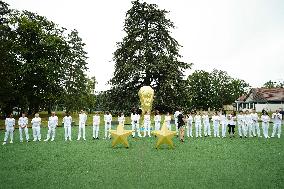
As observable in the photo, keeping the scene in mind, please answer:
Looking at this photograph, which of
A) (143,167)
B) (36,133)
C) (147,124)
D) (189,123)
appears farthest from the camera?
(189,123)

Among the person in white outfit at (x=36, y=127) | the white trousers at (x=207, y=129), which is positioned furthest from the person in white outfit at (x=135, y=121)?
the person in white outfit at (x=36, y=127)

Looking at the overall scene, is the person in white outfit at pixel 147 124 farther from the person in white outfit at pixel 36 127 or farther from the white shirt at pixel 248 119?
the person in white outfit at pixel 36 127

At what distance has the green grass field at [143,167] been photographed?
10049 millimetres

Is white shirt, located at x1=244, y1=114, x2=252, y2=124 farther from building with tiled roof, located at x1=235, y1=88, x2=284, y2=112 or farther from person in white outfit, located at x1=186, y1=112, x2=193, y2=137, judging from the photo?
building with tiled roof, located at x1=235, y1=88, x2=284, y2=112

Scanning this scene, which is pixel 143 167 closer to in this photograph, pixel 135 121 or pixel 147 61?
pixel 135 121

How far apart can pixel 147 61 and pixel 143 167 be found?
35708 mm

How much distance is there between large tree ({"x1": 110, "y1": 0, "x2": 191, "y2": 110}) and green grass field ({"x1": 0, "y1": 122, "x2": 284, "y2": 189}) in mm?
28050

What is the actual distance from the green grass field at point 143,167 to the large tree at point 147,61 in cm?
2805

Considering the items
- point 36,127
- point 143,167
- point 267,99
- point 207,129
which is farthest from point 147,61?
point 267,99

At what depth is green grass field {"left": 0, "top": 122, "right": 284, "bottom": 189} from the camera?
33.0 feet

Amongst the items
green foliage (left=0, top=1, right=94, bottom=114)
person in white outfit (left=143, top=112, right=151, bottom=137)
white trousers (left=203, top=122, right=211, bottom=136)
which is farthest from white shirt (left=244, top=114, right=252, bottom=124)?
green foliage (left=0, top=1, right=94, bottom=114)

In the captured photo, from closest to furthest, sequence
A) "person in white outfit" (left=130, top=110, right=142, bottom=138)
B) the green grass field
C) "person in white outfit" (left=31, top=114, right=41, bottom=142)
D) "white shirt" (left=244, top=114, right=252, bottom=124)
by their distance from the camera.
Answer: the green grass field
"person in white outfit" (left=31, top=114, right=41, bottom=142)
"white shirt" (left=244, top=114, right=252, bottom=124)
"person in white outfit" (left=130, top=110, right=142, bottom=138)

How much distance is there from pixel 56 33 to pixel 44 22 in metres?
2.81

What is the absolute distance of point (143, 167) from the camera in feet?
41.1
